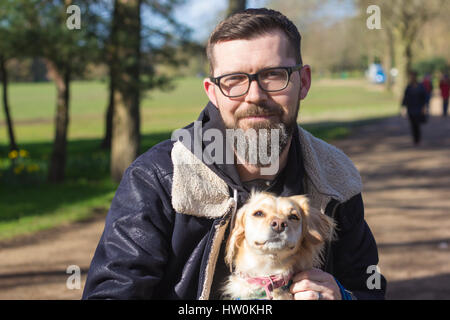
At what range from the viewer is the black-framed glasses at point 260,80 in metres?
2.22

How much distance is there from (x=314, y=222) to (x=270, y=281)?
1.06 ft

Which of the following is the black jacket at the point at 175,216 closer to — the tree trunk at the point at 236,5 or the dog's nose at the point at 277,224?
the dog's nose at the point at 277,224

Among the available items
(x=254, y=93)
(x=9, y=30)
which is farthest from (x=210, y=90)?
(x=9, y=30)

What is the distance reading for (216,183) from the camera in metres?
2.31

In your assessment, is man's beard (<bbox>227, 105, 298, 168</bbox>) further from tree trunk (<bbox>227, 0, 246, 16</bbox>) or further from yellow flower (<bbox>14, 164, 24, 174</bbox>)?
yellow flower (<bbox>14, 164, 24, 174</bbox>)

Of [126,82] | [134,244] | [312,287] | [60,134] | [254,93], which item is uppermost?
[126,82]

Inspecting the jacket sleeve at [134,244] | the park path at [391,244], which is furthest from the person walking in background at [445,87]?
the jacket sleeve at [134,244]

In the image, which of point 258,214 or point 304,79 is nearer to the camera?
point 258,214

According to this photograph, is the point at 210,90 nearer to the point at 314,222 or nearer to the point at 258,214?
the point at 258,214

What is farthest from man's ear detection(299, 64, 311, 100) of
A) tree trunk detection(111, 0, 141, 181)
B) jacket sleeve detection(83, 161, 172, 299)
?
tree trunk detection(111, 0, 141, 181)

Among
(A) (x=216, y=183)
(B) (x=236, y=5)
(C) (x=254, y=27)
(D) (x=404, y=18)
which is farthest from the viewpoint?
(D) (x=404, y=18)

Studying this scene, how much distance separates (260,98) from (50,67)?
38.6 ft

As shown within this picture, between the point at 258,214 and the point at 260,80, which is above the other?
the point at 260,80

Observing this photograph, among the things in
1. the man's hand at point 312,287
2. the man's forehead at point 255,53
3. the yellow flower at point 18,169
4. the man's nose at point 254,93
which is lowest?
the yellow flower at point 18,169
